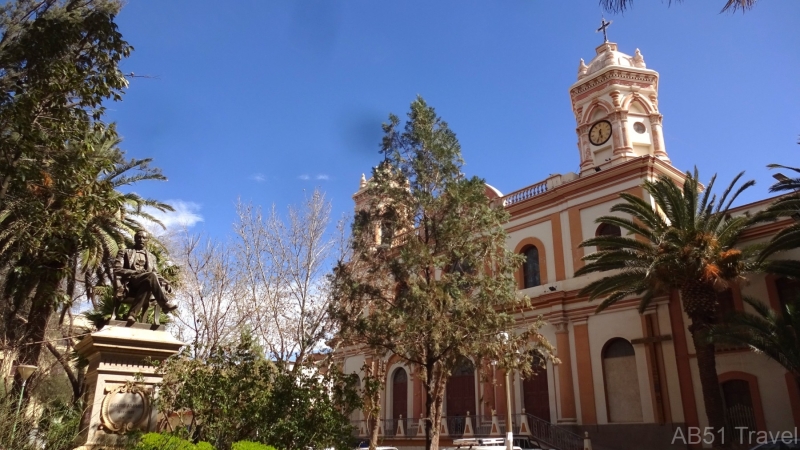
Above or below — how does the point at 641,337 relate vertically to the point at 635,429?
above

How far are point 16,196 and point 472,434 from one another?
16354 mm

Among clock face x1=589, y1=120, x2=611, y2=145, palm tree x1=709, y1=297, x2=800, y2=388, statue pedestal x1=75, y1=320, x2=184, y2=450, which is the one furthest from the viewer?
clock face x1=589, y1=120, x2=611, y2=145

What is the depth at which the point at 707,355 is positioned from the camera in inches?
637

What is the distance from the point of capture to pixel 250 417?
29.8 ft

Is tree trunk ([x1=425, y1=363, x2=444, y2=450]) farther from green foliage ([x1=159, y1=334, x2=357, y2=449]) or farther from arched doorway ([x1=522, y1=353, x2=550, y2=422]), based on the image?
arched doorway ([x1=522, y1=353, x2=550, y2=422])

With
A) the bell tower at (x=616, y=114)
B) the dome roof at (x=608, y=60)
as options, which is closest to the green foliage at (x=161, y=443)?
the bell tower at (x=616, y=114)

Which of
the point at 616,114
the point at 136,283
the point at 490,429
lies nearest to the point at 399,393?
the point at 490,429

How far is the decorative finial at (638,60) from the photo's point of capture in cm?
Result: 2614

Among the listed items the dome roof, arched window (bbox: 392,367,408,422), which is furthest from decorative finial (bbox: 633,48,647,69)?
arched window (bbox: 392,367,408,422)

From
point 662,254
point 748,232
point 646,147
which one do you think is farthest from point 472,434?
point 646,147

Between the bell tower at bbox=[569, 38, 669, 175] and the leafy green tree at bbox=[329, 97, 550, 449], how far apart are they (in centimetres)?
1086

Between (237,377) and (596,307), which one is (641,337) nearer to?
(596,307)

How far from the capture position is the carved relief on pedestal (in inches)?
307

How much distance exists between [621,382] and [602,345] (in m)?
1.35
